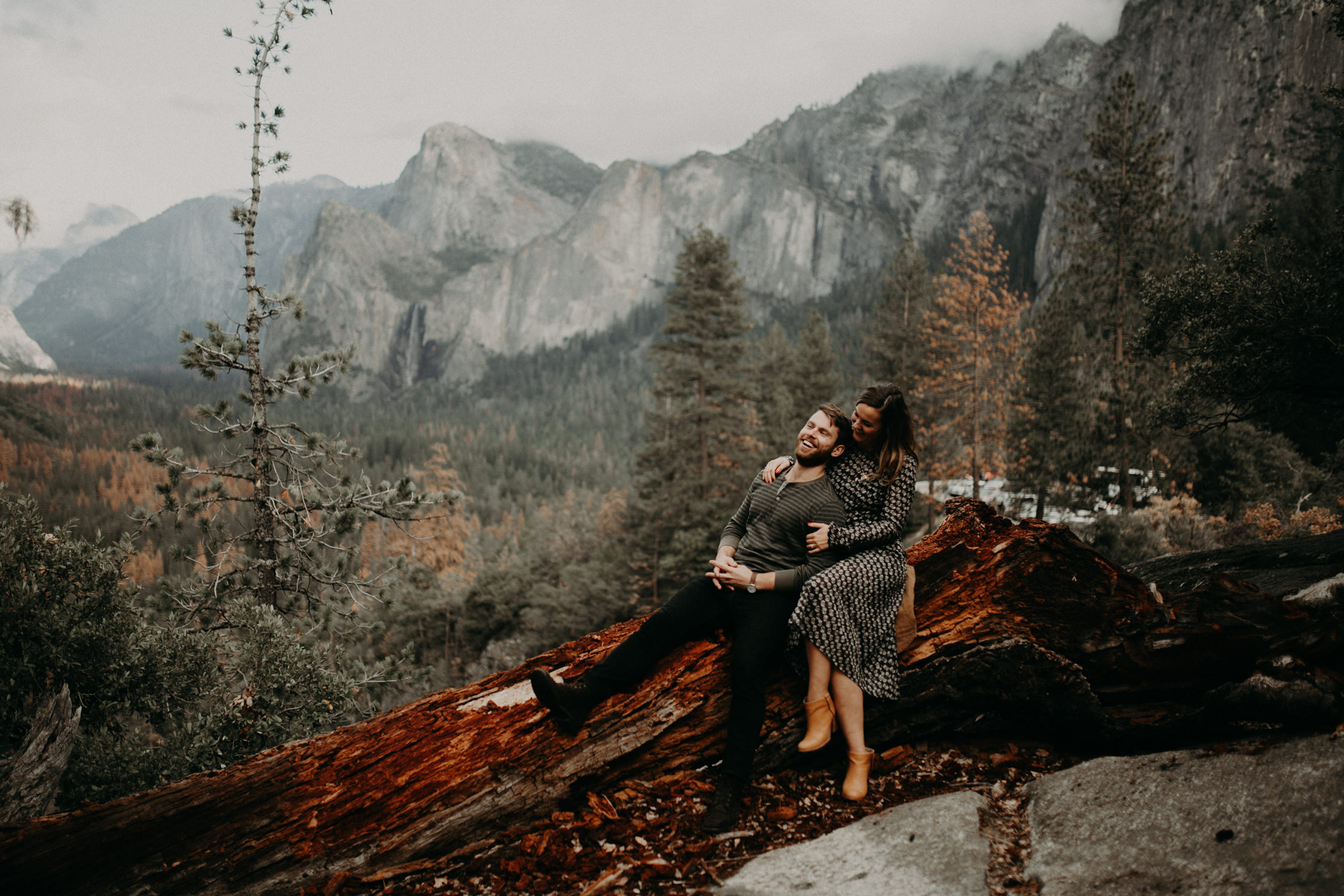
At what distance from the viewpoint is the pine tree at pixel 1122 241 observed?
16.5 meters

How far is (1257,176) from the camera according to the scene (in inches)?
2175

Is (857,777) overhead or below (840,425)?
below

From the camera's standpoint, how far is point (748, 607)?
4246 mm

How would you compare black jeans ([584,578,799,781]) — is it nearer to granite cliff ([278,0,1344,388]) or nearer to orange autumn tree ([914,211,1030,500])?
granite cliff ([278,0,1344,388])

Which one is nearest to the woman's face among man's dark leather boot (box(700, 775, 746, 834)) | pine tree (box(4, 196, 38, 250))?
man's dark leather boot (box(700, 775, 746, 834))

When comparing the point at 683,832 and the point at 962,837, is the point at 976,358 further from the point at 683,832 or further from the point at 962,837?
the point at 683,832

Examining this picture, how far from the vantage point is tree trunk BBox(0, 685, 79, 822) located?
15.4ft

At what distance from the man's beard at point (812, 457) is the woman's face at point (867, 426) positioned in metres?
0.24

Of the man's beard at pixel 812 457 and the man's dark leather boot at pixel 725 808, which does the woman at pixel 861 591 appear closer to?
the man's beard at pixel 812 457

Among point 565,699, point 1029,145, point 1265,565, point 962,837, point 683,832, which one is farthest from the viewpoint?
point 1029,145

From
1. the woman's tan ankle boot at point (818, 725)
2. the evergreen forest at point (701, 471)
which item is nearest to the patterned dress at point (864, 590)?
the woman's tan ankle boot at point (818, 725)

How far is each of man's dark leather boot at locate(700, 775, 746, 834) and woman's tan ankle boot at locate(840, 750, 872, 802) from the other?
0.65 meters

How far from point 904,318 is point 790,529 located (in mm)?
23996

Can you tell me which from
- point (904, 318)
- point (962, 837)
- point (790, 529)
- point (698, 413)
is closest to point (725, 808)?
point (962, 837)
